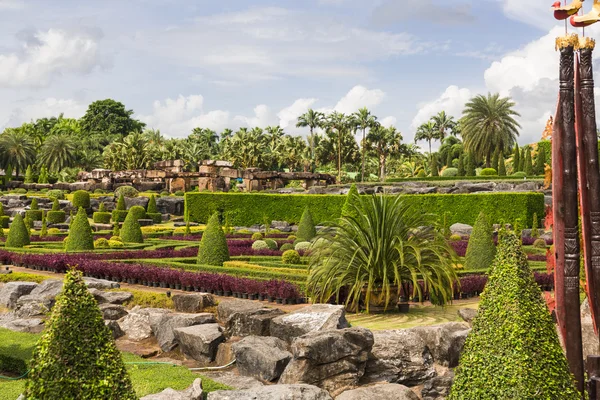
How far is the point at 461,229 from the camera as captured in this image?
98.8ft

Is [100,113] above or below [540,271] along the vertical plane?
above

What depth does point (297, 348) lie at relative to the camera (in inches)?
273

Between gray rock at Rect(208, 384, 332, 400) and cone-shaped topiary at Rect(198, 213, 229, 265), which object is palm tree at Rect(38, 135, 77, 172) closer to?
cone-shaped topiary at Rect(198, 213, 229, 265)

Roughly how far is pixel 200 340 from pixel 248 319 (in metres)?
0.90

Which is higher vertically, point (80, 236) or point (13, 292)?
point (80, 236)

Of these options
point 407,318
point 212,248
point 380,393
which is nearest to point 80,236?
point 212,248

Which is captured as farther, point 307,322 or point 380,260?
point 380,260

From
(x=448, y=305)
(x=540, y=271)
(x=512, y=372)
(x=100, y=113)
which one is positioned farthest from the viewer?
(x=100, y=113)

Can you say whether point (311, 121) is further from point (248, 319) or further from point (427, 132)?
point (248, 319)

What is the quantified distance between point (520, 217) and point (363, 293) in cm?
Result: 2333

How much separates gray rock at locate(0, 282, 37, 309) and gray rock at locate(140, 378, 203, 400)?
26.5ft

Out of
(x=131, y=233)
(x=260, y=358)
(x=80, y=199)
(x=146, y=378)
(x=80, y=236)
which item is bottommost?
(x=146, y=378)

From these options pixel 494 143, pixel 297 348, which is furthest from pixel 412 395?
pixel 494 143

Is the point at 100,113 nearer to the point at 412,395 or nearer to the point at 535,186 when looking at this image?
the point at 535,186
